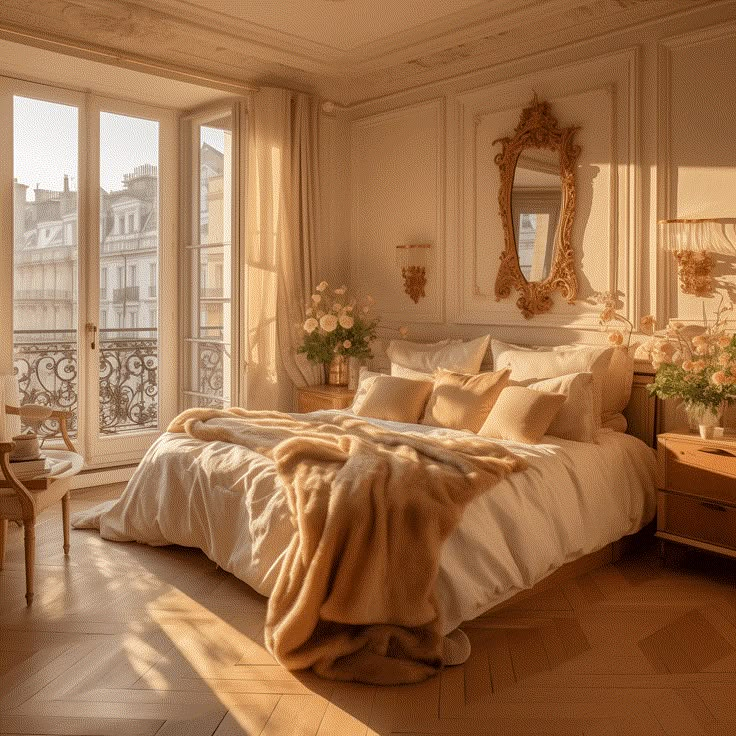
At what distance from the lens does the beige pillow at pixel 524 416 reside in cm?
391

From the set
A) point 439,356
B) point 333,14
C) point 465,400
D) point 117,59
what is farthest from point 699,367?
point 117,59

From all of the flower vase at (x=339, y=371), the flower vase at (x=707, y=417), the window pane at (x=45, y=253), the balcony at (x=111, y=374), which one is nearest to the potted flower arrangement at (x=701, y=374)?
the flower vase at (x=707, y=417)

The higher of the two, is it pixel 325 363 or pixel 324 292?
pixel 324 292

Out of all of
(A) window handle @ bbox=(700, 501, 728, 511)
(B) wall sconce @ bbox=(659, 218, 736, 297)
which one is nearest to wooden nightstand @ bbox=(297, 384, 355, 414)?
(B) wall sconce @ bbox=(659, 218, 736, 297)

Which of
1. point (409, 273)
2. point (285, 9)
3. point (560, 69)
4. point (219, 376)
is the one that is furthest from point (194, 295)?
point (560, 69)

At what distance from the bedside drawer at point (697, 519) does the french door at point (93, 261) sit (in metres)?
3.59

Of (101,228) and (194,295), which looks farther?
(194,295)

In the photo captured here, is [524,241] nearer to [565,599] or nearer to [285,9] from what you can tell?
[285,9]

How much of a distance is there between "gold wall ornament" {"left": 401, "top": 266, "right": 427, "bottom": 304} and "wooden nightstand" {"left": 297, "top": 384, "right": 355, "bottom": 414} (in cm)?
77

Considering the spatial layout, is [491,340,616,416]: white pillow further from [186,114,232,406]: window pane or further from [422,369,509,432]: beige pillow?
[186,114,232,406]: window pane

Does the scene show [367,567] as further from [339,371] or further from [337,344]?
[339,371]

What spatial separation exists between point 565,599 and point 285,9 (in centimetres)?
336

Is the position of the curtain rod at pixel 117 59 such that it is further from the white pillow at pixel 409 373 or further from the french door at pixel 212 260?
the white pillow at pixel 409 373

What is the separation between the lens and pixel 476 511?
319cm
